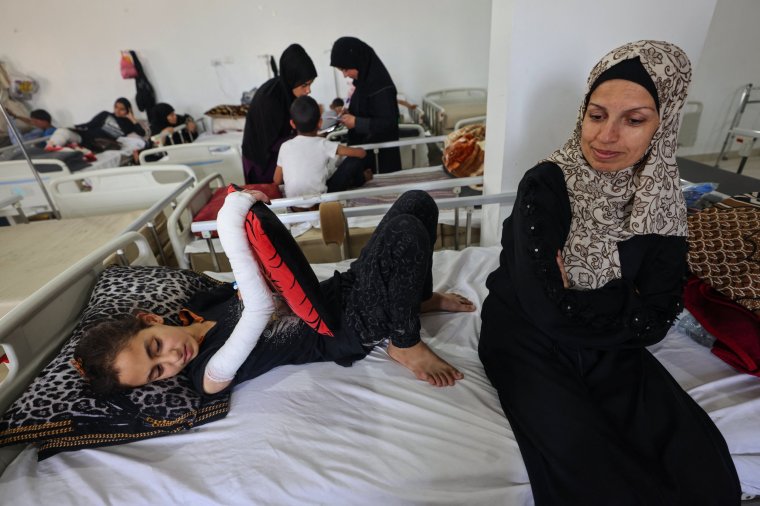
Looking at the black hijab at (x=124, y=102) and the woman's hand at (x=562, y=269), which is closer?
the woman's hand at (x=562, y=269)

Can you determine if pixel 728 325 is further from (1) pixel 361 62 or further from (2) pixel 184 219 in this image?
(1) pixel 361 62

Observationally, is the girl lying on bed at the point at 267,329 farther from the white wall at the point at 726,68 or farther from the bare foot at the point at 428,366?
the white wall at the point at 726,68

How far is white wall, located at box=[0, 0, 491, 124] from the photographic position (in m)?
5.16

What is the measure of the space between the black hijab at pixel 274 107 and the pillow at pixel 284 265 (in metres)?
1.84

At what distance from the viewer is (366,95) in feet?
11.0

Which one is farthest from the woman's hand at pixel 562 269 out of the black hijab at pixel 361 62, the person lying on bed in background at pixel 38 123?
the person lying on bed in background at pixel 38 123

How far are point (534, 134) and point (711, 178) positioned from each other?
1.18m

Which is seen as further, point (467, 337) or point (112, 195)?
point (112, 195)

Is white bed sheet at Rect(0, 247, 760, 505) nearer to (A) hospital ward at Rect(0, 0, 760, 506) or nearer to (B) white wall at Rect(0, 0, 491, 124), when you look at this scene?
(A) hospital ward at Rect(0, 0, 760, 506)

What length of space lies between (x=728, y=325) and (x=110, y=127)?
22.7 ft

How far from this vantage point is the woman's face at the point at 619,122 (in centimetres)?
107

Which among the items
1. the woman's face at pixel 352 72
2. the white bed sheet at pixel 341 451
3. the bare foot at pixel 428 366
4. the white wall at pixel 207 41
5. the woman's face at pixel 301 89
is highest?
the white wall at pixel 207 41

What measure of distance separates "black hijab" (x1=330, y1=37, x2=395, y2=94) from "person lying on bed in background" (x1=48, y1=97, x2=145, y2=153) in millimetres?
3722

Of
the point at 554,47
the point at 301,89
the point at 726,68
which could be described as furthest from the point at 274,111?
the point at 726,68
